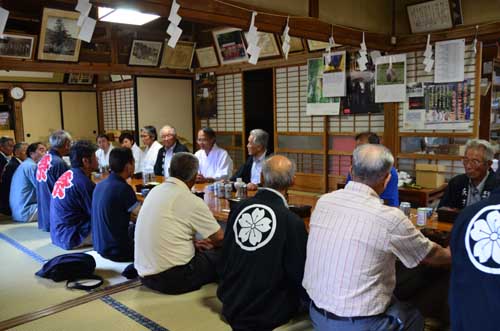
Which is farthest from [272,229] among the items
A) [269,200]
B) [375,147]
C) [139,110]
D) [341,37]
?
[139,110]

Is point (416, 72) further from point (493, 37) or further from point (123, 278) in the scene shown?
point (123, 278)

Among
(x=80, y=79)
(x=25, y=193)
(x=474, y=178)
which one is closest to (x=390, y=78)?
(x=474, y=178)

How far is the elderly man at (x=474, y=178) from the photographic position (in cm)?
292

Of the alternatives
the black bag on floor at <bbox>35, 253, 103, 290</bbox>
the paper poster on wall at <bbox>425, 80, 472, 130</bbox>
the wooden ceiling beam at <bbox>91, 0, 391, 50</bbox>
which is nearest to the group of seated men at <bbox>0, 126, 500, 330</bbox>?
the black bag on floor at <bbox>35, 253, 103, 290</bbox>

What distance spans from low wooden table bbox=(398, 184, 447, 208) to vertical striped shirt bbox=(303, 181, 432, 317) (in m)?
2.76

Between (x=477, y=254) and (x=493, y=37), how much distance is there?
366cm

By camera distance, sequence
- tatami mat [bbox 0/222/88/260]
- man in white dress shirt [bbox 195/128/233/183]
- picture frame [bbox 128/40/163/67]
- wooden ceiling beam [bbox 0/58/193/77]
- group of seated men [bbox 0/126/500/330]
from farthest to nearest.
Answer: picture frame [bbox 128/40/163/67] < wooden ceiling beam [bbox 0/58/193/77] < man in white dress shirt [bbox 195/128/233/183] < tatami mat [bbox 0/222/88/260] < group of seated men [bbox 0/126/500/330]

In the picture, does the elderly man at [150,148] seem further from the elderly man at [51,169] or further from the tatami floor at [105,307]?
the tatami floor at [105,307]

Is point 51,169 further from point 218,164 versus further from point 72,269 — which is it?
point 218,164

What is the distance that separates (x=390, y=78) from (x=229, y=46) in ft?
8.91

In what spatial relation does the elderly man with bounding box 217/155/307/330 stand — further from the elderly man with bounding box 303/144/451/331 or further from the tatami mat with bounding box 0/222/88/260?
the tatami mat with bounding box 0/222/88/260

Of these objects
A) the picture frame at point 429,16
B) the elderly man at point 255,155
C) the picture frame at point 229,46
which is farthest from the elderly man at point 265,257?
the picture frame at point 229,46

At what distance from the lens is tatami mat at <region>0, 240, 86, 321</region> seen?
Answer: 2855mm

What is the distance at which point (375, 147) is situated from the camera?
198 centimetres
